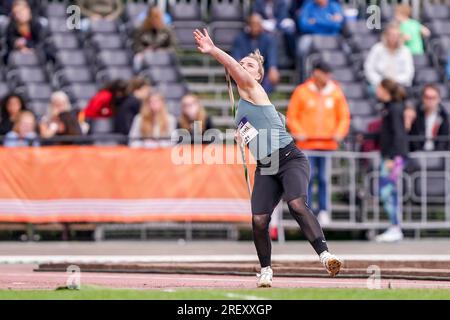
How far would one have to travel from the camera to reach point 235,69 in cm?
1545

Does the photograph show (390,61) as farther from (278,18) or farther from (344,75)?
(278,18)

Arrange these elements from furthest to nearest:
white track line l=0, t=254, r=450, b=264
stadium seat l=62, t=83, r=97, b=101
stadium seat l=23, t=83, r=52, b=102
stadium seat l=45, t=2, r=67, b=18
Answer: stadium seat l=45, t=2, r=67, b=18 → stadium seat l=62, t=83, r=97, b=101 → stadium seat l=23, t=83, r=52, b=102 → white track line l=0, t=254, r=450, b=264

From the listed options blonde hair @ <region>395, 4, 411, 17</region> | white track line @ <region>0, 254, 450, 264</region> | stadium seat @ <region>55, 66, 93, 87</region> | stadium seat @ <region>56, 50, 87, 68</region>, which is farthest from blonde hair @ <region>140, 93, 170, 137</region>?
blonde hair @ <region>395, 4, 411, 17</region>

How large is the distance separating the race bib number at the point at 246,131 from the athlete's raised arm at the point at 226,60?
34cm

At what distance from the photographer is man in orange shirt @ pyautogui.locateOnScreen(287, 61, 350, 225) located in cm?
2391

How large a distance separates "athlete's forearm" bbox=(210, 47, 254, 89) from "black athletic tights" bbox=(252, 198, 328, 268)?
1.19 metres

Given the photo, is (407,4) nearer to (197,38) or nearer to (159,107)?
(159,107)

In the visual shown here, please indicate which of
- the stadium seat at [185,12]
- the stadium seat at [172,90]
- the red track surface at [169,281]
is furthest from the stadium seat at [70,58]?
the red track surface at [169,281]

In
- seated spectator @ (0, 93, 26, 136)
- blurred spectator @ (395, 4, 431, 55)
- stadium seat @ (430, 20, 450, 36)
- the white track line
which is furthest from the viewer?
stadium seat @ (430, 20, 450, 36)

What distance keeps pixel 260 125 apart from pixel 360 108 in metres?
10.6

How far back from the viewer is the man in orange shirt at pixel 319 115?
23906 mm

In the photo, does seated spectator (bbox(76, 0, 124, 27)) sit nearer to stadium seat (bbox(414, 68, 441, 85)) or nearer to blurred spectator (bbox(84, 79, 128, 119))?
blurred spectator (bbox(84, 79, 128, 119))

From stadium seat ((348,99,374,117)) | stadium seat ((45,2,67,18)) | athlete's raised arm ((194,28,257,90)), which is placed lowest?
stadium seat ((348,99,374,117))
